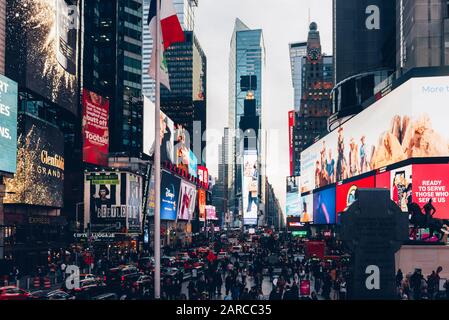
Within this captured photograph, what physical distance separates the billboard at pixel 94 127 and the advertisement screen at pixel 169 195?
83.0ft

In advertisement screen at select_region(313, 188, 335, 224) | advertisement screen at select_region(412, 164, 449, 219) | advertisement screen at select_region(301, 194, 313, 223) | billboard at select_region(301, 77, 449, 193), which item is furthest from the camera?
advertisement screen at select_region(301, 194, 313, 223)

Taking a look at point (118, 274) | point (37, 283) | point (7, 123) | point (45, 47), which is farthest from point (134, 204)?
point (118, 274)

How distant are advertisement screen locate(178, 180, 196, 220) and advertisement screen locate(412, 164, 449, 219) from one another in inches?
2770

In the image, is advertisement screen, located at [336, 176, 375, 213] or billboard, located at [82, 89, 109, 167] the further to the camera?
advertisement screen, located at [336, 176, 375, 213]

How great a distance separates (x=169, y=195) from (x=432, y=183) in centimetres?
6191

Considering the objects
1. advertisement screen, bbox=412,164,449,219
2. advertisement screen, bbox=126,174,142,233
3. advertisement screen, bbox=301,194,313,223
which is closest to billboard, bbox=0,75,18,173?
advertisement screen, bbox=126,174,142,233

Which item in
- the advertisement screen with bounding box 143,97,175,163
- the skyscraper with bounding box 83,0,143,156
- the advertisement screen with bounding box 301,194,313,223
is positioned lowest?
the advertisement screen with bounding box 301,194,313,223

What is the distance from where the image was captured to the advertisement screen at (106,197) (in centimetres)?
9426

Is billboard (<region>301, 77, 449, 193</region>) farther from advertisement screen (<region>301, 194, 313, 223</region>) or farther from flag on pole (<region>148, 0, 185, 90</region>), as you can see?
flag on pole (<region>148, 0, 185, 90</region>)

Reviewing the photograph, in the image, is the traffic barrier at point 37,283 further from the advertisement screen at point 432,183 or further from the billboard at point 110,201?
the billboard at point 110,201

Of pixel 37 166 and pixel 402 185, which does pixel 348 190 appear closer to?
pixel 402 185

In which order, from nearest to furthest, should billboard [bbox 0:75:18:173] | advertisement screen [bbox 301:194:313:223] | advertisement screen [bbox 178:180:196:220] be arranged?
billboard [bbox 0:75:18:173] < advertisement screen [bbox 178:180:196:220] < advertisement screen [bbox 301:194:313:223]

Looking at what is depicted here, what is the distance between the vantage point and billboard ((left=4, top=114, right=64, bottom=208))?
66438 millimetres
